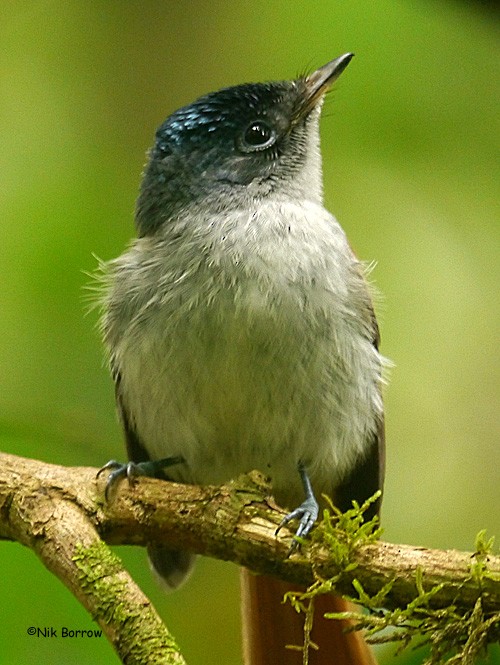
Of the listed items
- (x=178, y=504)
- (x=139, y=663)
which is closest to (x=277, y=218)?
(x=178, y=504)

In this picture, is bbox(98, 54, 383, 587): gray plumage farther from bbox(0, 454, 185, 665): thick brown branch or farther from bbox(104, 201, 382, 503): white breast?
bbox(0, 454, 185, 665): thick brown branch

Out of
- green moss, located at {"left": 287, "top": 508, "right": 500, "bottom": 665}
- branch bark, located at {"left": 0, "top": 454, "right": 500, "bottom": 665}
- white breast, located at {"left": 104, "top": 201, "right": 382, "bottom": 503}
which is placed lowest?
green moss, located at {"left": 287, "top": 508, "right": 500, "bottom": 665}

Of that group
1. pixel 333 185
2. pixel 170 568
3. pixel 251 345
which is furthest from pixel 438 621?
pixel 333 185

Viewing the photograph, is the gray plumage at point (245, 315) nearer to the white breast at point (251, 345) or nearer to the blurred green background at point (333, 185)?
the white breast at point (251, 345)

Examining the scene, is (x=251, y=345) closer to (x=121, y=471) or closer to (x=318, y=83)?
(x=121, y=471)

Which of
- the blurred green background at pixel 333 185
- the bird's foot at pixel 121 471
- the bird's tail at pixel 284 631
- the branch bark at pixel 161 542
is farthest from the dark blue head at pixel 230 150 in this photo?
the bird's tail at pixel 284 631

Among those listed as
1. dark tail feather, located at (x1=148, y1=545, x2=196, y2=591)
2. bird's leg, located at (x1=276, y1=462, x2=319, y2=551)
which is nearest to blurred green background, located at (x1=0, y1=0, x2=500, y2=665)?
dark tail feather, located at (x1=148, y1=545, x2=196, y2=591)

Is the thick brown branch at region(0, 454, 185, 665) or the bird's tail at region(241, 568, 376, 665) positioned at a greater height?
the thick brown branch at region(0, 454, 185, 665)
